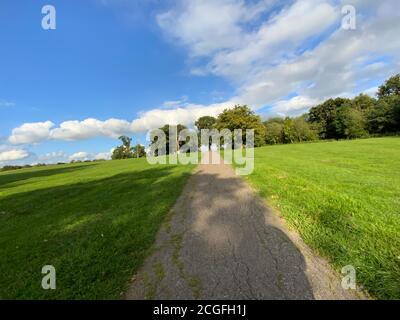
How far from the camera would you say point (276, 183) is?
34.7 feet

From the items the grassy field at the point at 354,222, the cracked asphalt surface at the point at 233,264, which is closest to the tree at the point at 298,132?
the grassy field at the point at 354,222

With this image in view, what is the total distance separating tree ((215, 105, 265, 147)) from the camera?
56.2 metres

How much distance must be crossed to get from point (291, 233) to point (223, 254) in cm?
172

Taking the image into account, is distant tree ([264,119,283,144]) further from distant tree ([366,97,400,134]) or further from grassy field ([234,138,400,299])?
grassy field ([234,138,400,299])

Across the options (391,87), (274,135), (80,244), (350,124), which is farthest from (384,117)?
(80,244)

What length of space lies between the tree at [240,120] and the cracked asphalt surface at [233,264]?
→ 166 feet

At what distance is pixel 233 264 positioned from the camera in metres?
4.28

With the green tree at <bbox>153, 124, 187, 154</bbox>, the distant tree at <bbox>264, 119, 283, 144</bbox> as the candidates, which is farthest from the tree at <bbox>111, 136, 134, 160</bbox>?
the distant tree at <bbox>264, 119, 283, 144</bbox>

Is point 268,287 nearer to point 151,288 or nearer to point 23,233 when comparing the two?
point 151,288

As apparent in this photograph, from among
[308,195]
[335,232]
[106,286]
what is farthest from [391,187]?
[106,286]

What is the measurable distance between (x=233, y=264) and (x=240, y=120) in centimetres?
5347

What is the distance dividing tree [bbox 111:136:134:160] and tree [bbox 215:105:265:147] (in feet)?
193

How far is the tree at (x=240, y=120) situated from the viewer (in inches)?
2212
